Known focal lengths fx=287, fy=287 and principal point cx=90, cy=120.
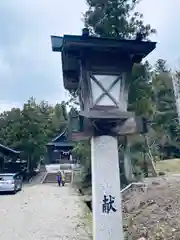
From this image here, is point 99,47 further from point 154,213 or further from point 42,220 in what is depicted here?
point 42,220

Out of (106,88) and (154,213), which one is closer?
(106,88)

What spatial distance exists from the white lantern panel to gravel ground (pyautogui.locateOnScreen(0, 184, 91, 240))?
5.20 metres

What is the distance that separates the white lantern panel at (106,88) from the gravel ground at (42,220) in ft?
17.1

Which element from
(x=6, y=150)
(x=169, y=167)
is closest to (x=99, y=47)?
(x=169, y=167)

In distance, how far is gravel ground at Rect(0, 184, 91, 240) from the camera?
927 cm

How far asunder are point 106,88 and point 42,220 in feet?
26.8

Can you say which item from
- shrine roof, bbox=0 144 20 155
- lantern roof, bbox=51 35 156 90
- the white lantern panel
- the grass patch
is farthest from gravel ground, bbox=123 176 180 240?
shrine roof, bbox=0 144 20 155

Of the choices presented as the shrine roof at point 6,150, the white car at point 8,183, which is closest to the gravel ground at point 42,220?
the white car at point 8,183

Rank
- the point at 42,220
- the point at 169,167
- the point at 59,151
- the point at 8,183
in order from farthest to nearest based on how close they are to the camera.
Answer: the point at 59,151, the point at 169,167, the point at 8,183, the point at 42,220

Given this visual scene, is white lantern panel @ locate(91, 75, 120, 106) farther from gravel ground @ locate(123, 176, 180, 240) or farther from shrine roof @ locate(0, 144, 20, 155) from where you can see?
shrine roof @ locate(0, 144, 20, 155)

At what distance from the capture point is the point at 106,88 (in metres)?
5.30

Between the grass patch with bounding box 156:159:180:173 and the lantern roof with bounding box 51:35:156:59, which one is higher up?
the lantern roof with bounding box 51:35:156:59

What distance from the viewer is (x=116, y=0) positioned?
18.6 m

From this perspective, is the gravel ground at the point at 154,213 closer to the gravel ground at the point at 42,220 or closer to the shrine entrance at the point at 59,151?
the gravel ground at the point at 42,220
